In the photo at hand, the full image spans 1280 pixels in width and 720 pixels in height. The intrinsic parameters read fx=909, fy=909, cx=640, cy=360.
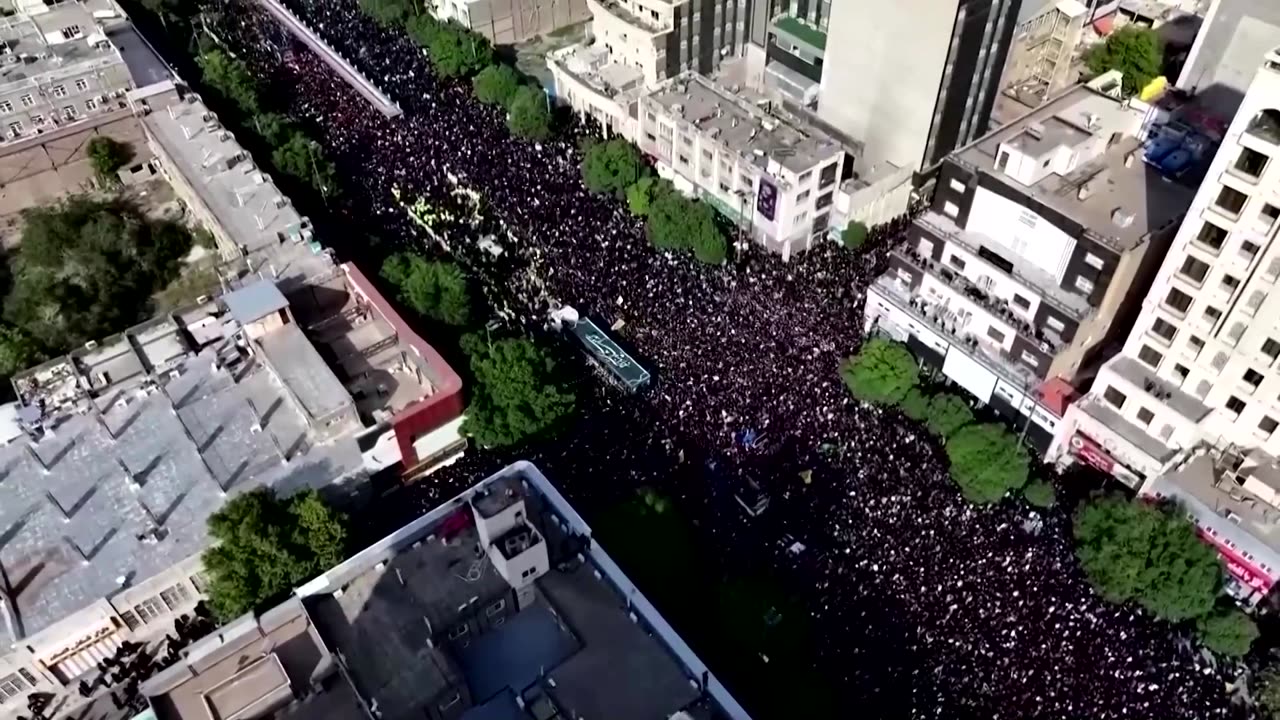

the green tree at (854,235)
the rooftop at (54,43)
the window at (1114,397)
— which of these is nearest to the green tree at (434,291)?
the green tree at (854,235)

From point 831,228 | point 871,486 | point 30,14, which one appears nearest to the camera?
point 871,486

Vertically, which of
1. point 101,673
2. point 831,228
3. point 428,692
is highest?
point 428,692

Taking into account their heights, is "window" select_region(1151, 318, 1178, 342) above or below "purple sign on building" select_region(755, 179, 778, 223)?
above

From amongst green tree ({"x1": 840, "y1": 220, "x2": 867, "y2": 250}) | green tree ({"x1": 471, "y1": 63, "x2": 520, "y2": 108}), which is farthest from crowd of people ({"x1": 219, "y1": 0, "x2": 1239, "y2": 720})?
green tree ({"x1": 471, "y1": 63, "x2": 520, "y2": 108})

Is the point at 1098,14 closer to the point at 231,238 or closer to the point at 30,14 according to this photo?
the point at 231,238

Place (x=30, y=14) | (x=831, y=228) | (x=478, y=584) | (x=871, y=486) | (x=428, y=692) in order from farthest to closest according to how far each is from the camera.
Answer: (x=30, y=14)
(x=831, y=228)
(x=871, y=486)
(x=478, y=584)
(x=428, y=692)

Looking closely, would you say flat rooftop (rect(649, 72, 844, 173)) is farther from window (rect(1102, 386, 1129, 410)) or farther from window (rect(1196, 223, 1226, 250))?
window (rect(1196, 223, 1226, 250))

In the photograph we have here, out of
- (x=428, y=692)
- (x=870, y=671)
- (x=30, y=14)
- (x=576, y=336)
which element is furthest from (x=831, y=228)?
(x=30, y=14)
